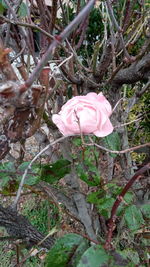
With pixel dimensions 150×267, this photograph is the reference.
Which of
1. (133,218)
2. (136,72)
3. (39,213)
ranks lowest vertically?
(39,213)

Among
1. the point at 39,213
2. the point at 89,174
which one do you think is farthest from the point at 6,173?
the point at 39,213

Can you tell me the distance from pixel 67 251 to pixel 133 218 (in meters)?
0.22

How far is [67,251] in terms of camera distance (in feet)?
2.31

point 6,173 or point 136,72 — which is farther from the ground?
point 136,72

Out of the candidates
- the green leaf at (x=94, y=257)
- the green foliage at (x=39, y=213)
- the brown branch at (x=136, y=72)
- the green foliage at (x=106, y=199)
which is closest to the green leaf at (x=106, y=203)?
the green foliage at (x=106, y=199)

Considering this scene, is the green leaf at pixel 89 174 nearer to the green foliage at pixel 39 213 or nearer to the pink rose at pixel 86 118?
the pink rose at pixel 86 118

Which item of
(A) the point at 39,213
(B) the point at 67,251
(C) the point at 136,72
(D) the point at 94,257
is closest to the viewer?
(D) the point at 94,257

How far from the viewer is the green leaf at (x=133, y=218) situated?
0.83m

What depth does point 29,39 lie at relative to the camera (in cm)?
136

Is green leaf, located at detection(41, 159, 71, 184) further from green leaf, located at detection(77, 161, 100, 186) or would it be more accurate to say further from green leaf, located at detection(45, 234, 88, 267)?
green leaf, located at detection(45, 234, 88, 267)

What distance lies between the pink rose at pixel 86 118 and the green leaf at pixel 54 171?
0.82ft

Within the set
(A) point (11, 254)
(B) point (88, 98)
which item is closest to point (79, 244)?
(B) point (88, 98)

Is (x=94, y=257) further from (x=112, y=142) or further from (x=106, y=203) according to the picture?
(x=112, y=142)

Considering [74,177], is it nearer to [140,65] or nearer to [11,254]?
[140,65]
